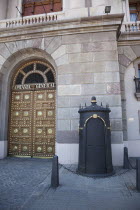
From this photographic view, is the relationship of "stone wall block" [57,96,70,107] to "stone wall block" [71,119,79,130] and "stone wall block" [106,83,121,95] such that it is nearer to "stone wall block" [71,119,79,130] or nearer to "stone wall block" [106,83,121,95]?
"stone wall block" [71,119,79,130]

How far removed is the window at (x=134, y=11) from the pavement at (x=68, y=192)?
8909 millimetres

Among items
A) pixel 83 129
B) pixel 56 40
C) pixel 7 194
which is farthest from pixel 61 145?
pixel 56 40

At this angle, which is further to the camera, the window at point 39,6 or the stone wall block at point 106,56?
the window at point 39,6

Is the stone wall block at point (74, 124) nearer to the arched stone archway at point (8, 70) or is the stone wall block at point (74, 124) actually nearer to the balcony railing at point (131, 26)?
the arched stone archway at point (8, 70)

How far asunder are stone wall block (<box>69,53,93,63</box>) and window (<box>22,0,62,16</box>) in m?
4.23

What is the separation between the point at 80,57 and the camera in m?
6.87

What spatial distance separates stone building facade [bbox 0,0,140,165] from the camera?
21.0 ft

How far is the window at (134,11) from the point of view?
29.3 feet

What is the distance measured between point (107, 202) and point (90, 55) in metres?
5.80

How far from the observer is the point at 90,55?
6.82 m

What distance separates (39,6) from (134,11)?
6.05m

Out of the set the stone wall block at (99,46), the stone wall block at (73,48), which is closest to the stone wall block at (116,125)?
the stone wall block at (99,46)

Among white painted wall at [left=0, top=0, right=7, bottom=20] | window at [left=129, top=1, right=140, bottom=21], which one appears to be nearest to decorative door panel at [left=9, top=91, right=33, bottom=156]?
white painted wall at [left=0, top=0, right=7, bottom=20]

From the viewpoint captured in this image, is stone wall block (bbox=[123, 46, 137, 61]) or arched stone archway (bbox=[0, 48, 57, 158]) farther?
stone wall block (bbox=[123, 46, 137, 61])
